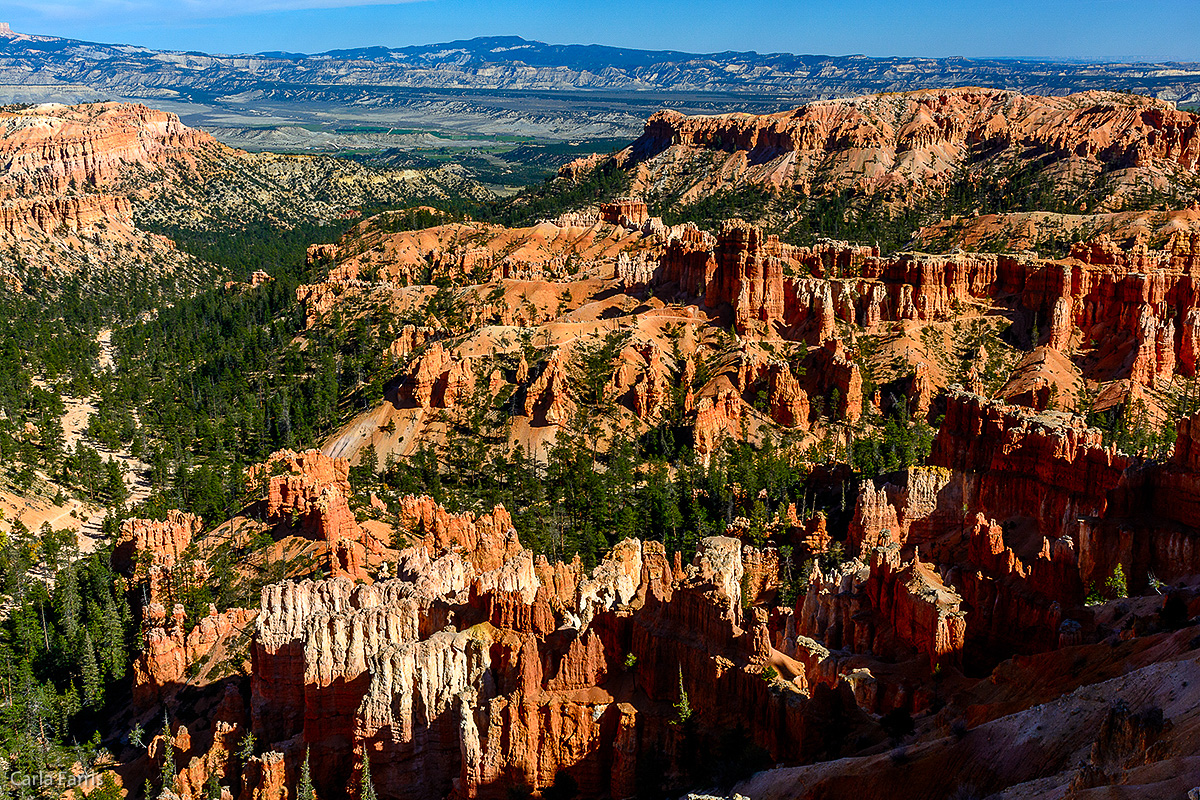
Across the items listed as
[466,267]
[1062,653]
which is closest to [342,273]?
[466,267]

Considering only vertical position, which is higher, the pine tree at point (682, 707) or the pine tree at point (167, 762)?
the pine tree at point (682, 707)

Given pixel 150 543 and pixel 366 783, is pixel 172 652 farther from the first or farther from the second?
pixel 366 783

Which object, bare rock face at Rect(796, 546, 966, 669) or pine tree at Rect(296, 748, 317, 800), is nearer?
pine tree at Rect(296, 748, 317, 800)

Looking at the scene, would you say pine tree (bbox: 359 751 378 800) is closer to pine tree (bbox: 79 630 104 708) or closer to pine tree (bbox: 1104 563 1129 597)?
pine tree (bbox: 79 630 104 708)

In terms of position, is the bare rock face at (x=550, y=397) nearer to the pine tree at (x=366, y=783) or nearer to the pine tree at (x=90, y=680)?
the pine tree at (x=90, y=680)

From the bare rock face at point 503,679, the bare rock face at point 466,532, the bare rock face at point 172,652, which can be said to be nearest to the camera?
the bare rock face at point 503,679

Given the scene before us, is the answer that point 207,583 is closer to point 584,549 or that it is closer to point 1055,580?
point 584,549

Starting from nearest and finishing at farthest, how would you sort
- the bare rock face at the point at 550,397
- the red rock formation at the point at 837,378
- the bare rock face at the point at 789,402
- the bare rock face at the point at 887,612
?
the bare rock face at the point at 887,612
the bare rock face at the point at 550,397
the bare rock face at the point at 789,402
the red rock formation at the point at 837,378

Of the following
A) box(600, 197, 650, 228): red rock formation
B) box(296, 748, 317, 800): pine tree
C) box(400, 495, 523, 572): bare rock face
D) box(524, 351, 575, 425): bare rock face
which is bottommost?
box(296, 748, 317, 800): pine tree

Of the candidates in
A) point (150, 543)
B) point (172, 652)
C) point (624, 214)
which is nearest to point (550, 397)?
point (150, 543)

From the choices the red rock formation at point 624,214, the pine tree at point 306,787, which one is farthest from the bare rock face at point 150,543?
the red rock formation at point 624,214

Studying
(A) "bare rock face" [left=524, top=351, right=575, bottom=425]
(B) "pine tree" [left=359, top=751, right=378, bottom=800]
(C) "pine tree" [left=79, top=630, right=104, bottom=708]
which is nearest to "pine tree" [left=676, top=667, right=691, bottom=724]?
(B) "pine tree" [left=359, top=751, right=378, bottom=800]
